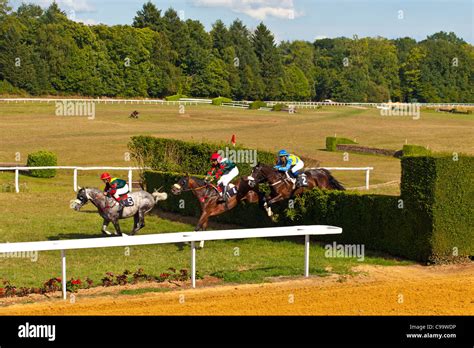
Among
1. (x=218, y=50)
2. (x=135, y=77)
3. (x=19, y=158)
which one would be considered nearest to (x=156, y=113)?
(x=135, y=77)

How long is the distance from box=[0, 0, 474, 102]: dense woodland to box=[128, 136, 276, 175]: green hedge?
60.3m

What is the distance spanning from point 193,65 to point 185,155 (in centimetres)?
8856

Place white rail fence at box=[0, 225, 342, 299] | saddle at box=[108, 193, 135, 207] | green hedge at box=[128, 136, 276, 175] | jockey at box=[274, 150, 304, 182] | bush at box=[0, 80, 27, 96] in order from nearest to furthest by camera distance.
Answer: white rail fence at box=[0, 225, 342, 299]
saddle at box=[108, 193, 135, 207]
jockey at box=[274, 150, 304, 182]
green hedge at box=[128, 136, 276, 175]
bush at box=[0, 80, 27, 96]

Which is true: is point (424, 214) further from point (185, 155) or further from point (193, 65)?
point (193, 65)

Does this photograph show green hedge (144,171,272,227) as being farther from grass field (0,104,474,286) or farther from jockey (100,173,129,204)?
jockey (100,173,129,204)

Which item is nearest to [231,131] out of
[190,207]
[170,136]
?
[170,136]

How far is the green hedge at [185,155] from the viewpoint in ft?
74.9

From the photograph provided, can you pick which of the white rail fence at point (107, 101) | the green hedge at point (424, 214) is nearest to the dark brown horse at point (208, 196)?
the green hedge at point (424, 214)

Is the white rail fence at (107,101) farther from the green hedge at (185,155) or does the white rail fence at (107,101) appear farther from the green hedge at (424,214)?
the green hedge at (424,214)

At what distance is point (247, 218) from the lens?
2062cm

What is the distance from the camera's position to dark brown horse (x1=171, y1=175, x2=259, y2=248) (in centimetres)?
1805

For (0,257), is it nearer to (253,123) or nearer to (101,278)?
(101,278)

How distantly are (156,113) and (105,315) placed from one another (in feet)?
220

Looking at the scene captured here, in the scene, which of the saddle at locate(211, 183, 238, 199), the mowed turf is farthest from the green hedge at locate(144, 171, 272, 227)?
the mowed turf
